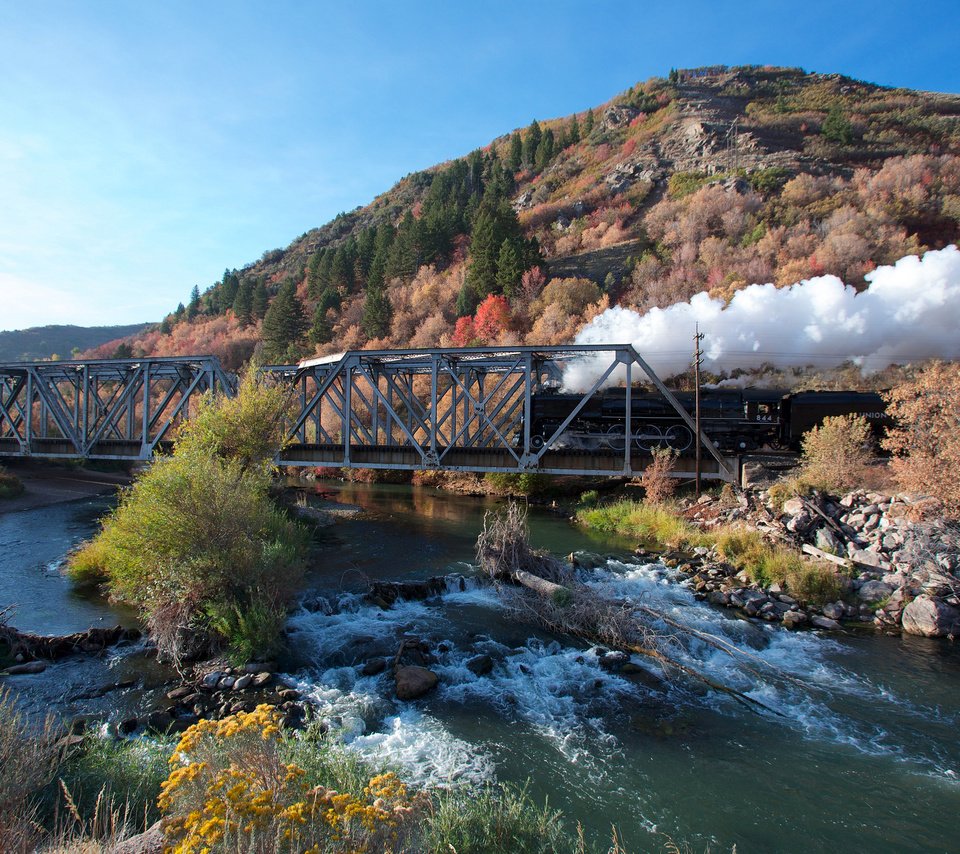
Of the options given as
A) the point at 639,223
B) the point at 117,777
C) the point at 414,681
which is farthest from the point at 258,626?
the point at 639,223

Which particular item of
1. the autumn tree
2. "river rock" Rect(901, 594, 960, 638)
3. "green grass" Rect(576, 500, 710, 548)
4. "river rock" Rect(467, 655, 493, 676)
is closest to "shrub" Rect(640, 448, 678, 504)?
"green grass" Rect(576, 500, 710, 548)

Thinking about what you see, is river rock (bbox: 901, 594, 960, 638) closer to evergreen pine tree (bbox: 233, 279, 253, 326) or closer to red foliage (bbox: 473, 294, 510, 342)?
red foliage (bbox: 473, 294, 510, 342)

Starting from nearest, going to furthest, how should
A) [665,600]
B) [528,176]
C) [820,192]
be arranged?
1. [665,600]
2. [820,192]
3. [528,176]

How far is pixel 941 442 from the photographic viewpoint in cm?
1680

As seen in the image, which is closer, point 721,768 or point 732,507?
point 721,768

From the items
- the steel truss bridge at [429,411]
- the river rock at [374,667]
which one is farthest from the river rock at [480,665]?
the steel truss bridge at [429,411]

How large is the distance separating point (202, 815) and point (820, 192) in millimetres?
73700

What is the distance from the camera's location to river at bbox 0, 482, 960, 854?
7.95 m

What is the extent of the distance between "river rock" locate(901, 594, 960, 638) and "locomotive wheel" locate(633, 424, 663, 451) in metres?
12.9

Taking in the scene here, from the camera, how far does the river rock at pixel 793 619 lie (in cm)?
1450

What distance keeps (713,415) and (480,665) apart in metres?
18.0

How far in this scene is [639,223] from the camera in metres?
70.8

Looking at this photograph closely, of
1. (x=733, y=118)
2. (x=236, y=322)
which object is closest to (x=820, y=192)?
(x=733, y=118)

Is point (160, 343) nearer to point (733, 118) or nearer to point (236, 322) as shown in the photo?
point (236, 322)
